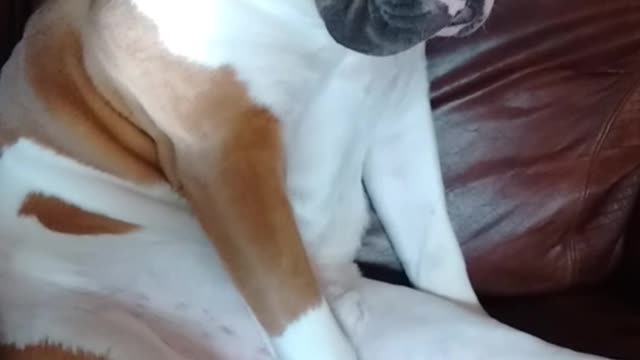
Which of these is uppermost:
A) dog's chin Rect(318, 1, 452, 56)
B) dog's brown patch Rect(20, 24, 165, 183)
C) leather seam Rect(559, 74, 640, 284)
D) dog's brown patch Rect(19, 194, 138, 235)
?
dog's chin Rect(318, 1, 452, 56)

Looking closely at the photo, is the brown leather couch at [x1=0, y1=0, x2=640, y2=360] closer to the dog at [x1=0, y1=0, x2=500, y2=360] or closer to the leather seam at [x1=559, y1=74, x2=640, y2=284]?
the leather seam at [x1=559, y1=74, x2=640, y2=284]

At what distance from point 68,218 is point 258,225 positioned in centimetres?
24

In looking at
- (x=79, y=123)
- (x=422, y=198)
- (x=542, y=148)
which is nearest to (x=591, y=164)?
(x=542, y=148)

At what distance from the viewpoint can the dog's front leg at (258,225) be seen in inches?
52.2

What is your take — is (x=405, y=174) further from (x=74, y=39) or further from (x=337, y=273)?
(x=74, y=39)

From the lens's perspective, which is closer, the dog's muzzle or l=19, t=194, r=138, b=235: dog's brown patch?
the dog's muzzle

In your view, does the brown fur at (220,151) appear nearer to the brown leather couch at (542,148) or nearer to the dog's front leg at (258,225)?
the dog's front leg at (258,225)

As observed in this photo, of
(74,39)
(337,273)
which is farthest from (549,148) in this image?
(74,39)

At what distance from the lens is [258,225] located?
1.33 metres

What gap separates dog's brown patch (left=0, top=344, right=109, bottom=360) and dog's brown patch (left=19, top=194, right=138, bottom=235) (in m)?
0.18

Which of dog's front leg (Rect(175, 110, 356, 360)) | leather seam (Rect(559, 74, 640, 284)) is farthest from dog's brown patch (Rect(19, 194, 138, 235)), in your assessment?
leather seam (Rect(559, 74, 640, 284))

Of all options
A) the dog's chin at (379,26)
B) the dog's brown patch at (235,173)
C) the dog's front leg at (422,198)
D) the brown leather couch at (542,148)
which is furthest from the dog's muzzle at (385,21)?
the brown leather couch at (542,148)

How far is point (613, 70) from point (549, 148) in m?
0.12

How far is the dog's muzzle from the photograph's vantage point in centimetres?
130
